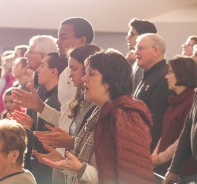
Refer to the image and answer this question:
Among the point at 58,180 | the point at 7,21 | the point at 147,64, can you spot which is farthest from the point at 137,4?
the point at 58,180

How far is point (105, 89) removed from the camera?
3.08 m

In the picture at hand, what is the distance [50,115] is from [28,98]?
0.22 metres

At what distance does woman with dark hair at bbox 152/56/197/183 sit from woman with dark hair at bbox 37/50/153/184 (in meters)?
1.44

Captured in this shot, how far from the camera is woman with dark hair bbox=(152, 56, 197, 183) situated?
14.8 feet

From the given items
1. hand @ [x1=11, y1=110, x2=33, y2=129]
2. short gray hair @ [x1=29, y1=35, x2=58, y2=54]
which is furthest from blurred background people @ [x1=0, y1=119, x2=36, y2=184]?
short gray hair @ [x1=29, y1=35, x2=58, y2=54]

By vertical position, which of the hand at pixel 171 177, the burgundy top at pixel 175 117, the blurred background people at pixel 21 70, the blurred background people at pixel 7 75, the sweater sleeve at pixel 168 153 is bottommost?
the blurred background people at pixel 7 75

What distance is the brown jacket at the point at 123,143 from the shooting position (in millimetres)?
2850

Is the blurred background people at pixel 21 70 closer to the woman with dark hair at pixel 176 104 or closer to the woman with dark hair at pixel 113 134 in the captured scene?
the woman with dark hair at pixel 176 104

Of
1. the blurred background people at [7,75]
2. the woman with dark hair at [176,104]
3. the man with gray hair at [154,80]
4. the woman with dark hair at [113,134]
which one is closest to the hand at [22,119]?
the woman with dark hair at [176,104]

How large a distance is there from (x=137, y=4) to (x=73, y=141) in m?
8.63

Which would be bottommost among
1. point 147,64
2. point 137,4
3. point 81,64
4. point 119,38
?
point 119,38

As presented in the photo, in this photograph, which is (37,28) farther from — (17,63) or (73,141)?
(73,141)

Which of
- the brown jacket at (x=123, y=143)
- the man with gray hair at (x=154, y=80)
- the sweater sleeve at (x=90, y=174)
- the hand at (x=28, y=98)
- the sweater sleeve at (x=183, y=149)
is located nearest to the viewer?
the brown jacket at (x=123, y=143)

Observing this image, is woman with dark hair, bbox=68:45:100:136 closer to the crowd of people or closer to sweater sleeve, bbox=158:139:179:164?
the crowd of people
